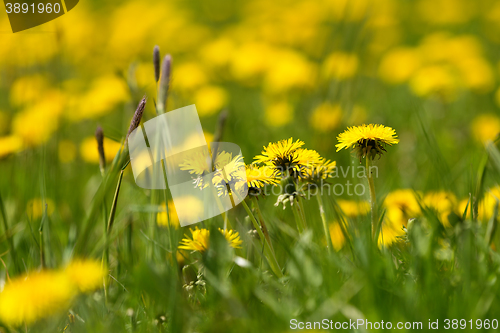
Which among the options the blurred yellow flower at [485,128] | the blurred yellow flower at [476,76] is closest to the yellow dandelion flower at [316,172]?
the blurred yellow flower at [485,128]

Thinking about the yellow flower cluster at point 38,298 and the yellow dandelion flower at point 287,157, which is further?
the yellow dandelion flower at point 287,157

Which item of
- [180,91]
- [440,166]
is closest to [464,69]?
[180,91]

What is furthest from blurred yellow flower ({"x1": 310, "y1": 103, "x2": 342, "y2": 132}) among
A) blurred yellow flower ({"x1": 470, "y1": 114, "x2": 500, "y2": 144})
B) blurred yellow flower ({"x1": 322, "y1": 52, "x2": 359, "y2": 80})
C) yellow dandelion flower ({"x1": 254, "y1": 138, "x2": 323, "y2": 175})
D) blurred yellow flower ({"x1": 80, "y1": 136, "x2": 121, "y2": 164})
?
yellow dandelion flower ({"x1": 254, "y1": 138, "x2": 323, "y2": 175})

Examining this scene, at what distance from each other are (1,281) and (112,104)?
62.4 inches

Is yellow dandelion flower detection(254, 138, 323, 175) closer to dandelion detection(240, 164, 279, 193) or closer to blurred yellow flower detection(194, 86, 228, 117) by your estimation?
dandelion detection(240, 164, 279, 193)

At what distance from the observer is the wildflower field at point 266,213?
27.7 inches

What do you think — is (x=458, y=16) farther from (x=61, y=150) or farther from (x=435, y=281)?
(x=435, y=281)

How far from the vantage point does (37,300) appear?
26.1 inches

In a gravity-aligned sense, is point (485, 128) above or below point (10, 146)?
below

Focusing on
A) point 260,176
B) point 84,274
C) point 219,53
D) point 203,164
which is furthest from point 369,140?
point 219,53

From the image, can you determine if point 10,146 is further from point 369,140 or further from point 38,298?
point 369,140

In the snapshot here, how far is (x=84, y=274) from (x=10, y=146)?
3.65 ft

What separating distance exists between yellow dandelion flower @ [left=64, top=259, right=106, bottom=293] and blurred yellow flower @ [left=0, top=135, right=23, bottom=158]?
1.02 meters

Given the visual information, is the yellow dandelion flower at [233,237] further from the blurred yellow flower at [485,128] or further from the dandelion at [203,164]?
the blurred yellow flower at [485,128]
